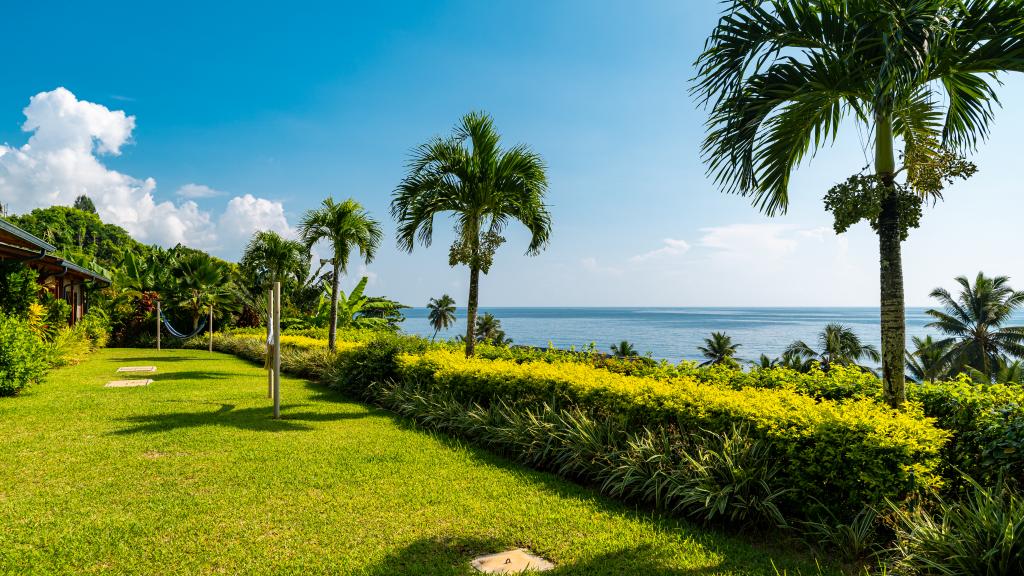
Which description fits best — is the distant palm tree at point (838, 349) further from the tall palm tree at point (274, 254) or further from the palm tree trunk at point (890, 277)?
the palm tree trunk at point (890, 277)

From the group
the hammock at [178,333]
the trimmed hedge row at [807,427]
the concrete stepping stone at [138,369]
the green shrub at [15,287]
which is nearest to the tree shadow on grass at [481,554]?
the trimmed hedge row at [807,427]

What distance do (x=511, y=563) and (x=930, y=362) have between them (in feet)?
168

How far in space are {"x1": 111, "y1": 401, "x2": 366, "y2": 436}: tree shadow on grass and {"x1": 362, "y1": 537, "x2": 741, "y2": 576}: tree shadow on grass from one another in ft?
15.9

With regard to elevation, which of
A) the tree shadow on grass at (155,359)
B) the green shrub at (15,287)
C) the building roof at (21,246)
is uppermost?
the building roof at (21,246)

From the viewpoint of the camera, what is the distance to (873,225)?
5.04 m

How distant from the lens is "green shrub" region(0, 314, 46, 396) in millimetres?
9562

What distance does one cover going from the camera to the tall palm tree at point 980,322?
40.5 metres

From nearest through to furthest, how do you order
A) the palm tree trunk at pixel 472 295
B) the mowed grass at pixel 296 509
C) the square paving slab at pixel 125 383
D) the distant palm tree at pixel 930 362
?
the mowed grass at pixel 296 509 → the palm tree trunk at pixel 472 295 → the square paving slab at pixel 125 383 → the distant palm tree at pixel 930 362

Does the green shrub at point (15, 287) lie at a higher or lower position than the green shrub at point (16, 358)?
higher

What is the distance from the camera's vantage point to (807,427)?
4449 millimetres

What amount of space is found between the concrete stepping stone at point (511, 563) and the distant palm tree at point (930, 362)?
45.2 meters

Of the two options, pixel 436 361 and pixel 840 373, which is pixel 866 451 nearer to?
pixel 840 373

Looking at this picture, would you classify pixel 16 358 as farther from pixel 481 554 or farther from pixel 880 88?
pixel 880 88

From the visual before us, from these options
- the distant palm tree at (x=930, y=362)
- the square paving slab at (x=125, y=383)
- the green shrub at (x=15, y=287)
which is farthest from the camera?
the distant palm tree at (x=930, y=362)
